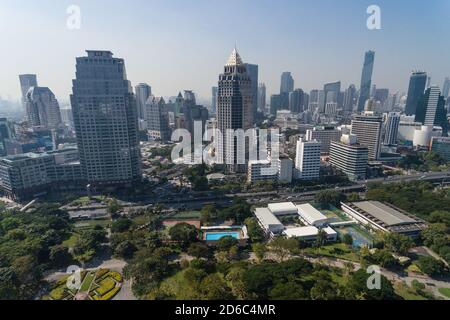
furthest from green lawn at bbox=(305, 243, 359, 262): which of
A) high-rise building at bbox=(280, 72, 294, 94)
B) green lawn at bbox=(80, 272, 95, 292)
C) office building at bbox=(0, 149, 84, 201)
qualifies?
high-rise building at bbox=(280, 72, 294, 94)

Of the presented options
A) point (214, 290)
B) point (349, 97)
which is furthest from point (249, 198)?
point (349, 97)

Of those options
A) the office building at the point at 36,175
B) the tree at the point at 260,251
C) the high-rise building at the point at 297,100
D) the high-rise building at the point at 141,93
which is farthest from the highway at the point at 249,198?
the high-rise building at the point at 297,100

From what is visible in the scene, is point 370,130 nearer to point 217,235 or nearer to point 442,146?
point 442,146

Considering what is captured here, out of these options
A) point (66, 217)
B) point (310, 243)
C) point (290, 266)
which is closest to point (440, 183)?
point (310, 243)

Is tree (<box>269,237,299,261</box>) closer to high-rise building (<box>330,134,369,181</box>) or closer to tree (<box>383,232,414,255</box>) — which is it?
tree (<box>383,232,414,255</box>)
